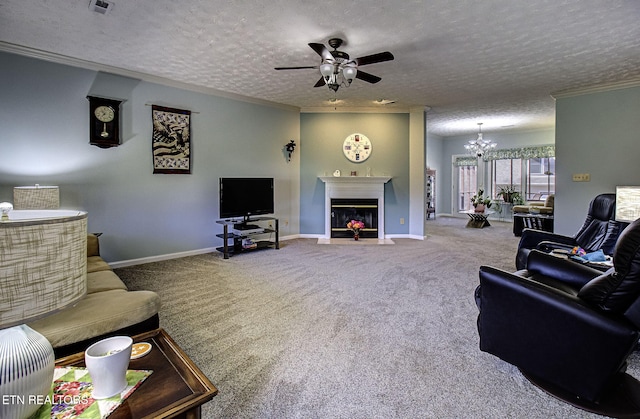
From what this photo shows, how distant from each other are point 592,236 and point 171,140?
569 cm

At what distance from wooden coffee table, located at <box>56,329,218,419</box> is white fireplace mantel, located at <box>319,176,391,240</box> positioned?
5.50m

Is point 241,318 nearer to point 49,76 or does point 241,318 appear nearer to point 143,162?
point 143,162

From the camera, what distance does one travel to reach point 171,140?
4988 millimetres

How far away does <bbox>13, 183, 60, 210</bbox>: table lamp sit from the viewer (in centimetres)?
329

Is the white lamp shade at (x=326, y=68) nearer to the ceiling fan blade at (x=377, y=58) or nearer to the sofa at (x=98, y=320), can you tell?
the ceiling fan blade at (x=377, y=58)

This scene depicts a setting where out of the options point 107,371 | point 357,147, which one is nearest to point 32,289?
point 107,371

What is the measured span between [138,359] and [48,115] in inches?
160

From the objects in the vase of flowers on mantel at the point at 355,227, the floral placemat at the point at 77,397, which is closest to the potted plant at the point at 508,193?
the vase of flowers on mantel at the point at 355,227

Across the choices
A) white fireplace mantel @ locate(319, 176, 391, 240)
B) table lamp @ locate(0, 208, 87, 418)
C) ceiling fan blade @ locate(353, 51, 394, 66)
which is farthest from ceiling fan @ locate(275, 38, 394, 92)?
white fireplace mantel @ locate(319, 176, 391, 240)

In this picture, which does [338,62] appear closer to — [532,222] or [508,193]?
[532,222]

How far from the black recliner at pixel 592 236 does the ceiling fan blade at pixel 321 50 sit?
3003 mm

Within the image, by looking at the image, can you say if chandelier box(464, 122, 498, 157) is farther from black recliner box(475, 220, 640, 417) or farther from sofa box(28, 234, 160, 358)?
sofa box(28, 234, 160, 358)

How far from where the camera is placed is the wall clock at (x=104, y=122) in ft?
13.9

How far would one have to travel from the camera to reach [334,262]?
481cm
